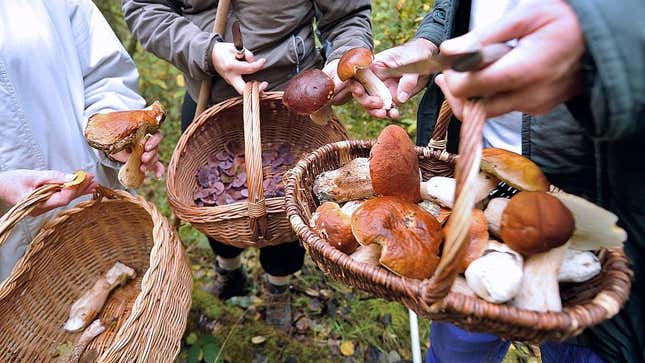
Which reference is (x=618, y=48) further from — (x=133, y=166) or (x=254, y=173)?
(x=133, y=166)

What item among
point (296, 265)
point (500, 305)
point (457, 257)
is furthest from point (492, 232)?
point (296, 265)

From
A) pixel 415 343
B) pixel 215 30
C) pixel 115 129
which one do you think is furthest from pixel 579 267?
pixel 215 30

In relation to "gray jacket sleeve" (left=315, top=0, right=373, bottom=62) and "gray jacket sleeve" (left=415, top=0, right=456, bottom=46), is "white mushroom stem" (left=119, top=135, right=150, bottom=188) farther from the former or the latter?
"gray jacket sleeve" (left=415, top=0, right=456, bottom=46)

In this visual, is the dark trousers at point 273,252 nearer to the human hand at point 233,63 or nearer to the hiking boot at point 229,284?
the hiking boot at point 229,284

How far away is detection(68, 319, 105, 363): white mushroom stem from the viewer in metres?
1.59

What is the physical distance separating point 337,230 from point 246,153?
0.47 meters

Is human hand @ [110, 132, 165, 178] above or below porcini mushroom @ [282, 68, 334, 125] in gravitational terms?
below

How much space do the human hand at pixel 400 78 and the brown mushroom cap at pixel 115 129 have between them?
73 cm

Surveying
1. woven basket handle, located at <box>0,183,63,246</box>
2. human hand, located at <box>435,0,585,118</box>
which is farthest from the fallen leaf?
human hand, located at <box>435,0,585,118</box>

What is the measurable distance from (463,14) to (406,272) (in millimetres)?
863

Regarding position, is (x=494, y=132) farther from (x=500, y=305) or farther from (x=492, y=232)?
(x=500, y=305)

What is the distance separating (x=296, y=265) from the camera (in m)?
2.26

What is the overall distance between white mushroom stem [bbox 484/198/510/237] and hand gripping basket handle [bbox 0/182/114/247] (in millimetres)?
1247

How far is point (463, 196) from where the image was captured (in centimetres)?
69
